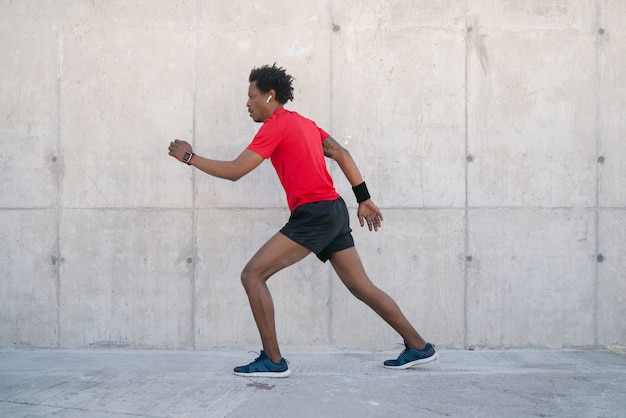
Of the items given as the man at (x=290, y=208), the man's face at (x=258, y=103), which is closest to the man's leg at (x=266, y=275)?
the man at (x=290, y=208)

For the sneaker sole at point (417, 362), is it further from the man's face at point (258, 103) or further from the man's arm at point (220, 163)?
the man's face at point (258, 103)

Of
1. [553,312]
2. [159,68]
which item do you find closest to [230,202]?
[159,68]

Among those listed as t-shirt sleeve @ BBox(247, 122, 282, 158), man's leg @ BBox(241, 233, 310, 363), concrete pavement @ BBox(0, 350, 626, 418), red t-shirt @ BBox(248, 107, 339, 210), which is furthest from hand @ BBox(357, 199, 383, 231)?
concrete pavement @ BBox(0, 350, 626, 418)

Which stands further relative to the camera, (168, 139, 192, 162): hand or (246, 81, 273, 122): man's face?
(246, 81, 273, 122): man's face

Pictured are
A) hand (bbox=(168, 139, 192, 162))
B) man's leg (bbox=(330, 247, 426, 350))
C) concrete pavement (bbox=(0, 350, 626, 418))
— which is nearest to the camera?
concrete pavement (bbox=(0, 350, 626, 418))

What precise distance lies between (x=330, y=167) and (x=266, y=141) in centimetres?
113

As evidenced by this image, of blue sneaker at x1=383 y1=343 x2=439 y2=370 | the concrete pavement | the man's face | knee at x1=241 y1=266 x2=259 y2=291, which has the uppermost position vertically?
the man's face

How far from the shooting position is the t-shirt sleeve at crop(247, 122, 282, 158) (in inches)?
185

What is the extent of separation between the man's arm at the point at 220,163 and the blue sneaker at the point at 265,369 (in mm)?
1132

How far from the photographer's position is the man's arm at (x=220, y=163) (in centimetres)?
457

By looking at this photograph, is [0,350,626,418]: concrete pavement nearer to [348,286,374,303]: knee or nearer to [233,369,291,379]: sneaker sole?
[233,369,291,379]: sneaker sole

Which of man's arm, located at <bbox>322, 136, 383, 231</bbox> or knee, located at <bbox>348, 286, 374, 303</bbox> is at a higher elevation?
man's arm, located at <bbox>322, 136, 383, 231</bbox>

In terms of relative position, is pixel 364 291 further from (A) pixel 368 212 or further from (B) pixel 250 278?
(B) pixel 250 278

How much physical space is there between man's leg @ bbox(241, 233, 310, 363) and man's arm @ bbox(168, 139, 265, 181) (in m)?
0.46
